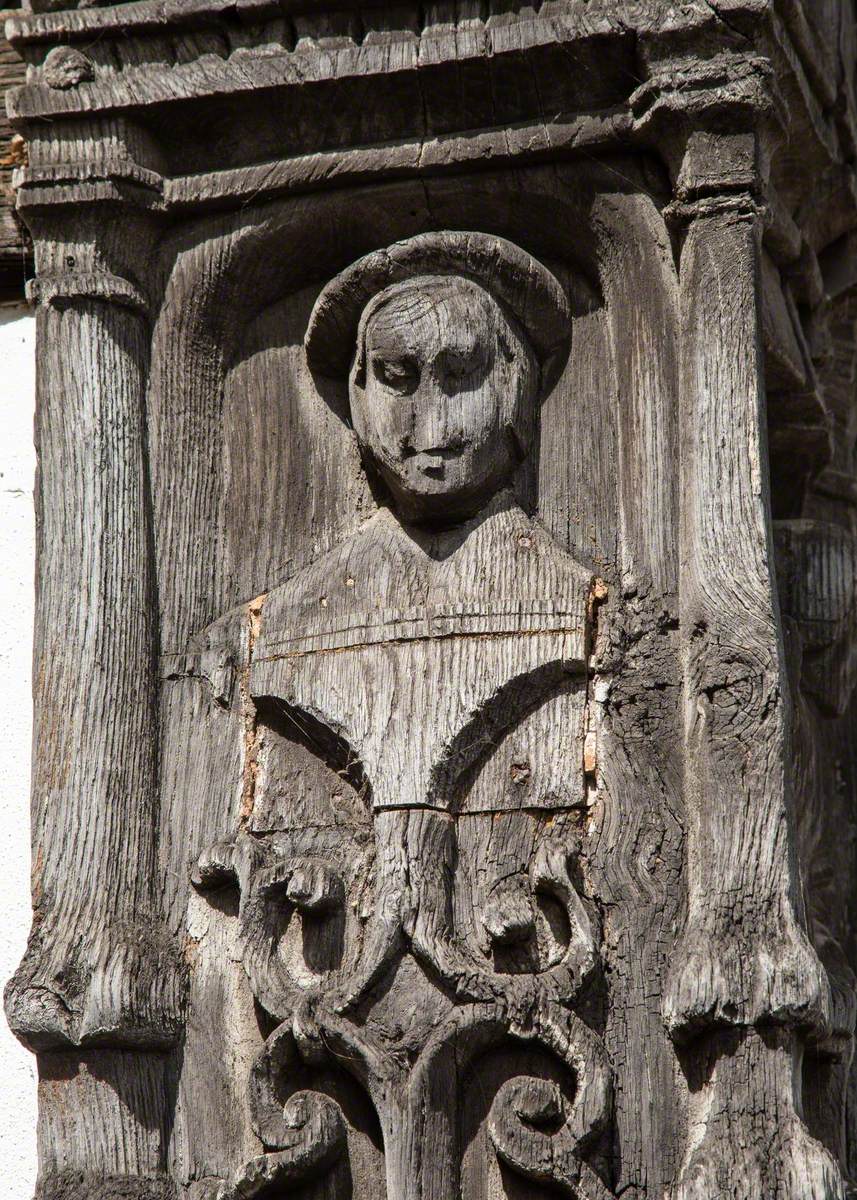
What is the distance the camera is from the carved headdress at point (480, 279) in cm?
352

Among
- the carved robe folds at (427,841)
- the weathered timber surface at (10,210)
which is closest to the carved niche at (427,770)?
the carved robe folds at (427,841)

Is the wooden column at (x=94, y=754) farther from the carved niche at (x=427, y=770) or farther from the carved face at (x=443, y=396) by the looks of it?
the carved face at (x=443, y=396)

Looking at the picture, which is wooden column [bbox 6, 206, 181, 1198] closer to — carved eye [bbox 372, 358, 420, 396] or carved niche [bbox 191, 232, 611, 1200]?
carved niche [bbox 191, 232, 611, 1200]

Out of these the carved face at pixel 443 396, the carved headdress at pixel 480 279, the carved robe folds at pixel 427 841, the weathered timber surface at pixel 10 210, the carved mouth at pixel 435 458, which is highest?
the weathered timber surface at pixel 10 210

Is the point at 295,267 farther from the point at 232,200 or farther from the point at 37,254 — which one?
the point at 37,254

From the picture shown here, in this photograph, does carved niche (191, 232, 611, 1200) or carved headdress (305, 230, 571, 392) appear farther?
carved headdress (305, 230, 571, 392)

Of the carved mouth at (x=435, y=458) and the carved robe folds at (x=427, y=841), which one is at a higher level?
the carved mouth at (x=435, y=458)

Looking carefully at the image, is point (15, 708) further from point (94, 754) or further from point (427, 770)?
point (427, 770)

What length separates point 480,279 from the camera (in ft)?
11.6

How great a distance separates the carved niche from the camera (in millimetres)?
3139

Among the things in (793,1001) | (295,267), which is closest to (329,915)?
(793,1001)

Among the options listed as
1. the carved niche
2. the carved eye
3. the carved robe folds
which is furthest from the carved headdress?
the carved robe folds

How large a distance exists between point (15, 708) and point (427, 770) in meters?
1.04

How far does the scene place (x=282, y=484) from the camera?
3.63 meters
